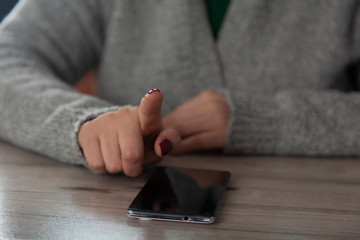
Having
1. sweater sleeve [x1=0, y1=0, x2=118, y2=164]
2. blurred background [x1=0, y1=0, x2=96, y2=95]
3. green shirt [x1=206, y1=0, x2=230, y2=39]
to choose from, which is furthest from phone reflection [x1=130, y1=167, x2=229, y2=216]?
blurred background [x1=0, y1=0, x2=96, y2=95]

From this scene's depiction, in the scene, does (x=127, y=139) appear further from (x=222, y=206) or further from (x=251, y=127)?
(x=251, y=127)

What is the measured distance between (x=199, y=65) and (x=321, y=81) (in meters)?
0.24

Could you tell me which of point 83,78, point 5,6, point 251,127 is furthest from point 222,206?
point 5,6

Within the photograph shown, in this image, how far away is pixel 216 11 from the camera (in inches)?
35.4

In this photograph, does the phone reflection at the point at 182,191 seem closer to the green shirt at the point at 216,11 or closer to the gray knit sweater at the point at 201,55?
the gray knit sweater at the point at 201,55

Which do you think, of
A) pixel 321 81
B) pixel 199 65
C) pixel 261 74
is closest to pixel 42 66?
pixel 199 65

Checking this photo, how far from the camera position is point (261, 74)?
0.88m

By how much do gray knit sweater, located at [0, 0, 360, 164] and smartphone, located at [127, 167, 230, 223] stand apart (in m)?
0.18

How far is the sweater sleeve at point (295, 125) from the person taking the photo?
67cm

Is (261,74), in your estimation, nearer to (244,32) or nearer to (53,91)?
(244,32)

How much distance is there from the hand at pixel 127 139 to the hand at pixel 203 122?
133 millimetres

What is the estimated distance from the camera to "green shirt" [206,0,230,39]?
0.90 metres

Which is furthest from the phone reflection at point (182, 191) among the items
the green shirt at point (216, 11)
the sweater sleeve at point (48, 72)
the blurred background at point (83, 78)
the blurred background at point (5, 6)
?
the blurred background at point (5, 6)

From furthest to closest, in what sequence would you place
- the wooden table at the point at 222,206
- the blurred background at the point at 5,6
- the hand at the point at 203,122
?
the blurred background at the point at 5,6
the hand at the point at 203,122
the wooden table at the point at 222,206
